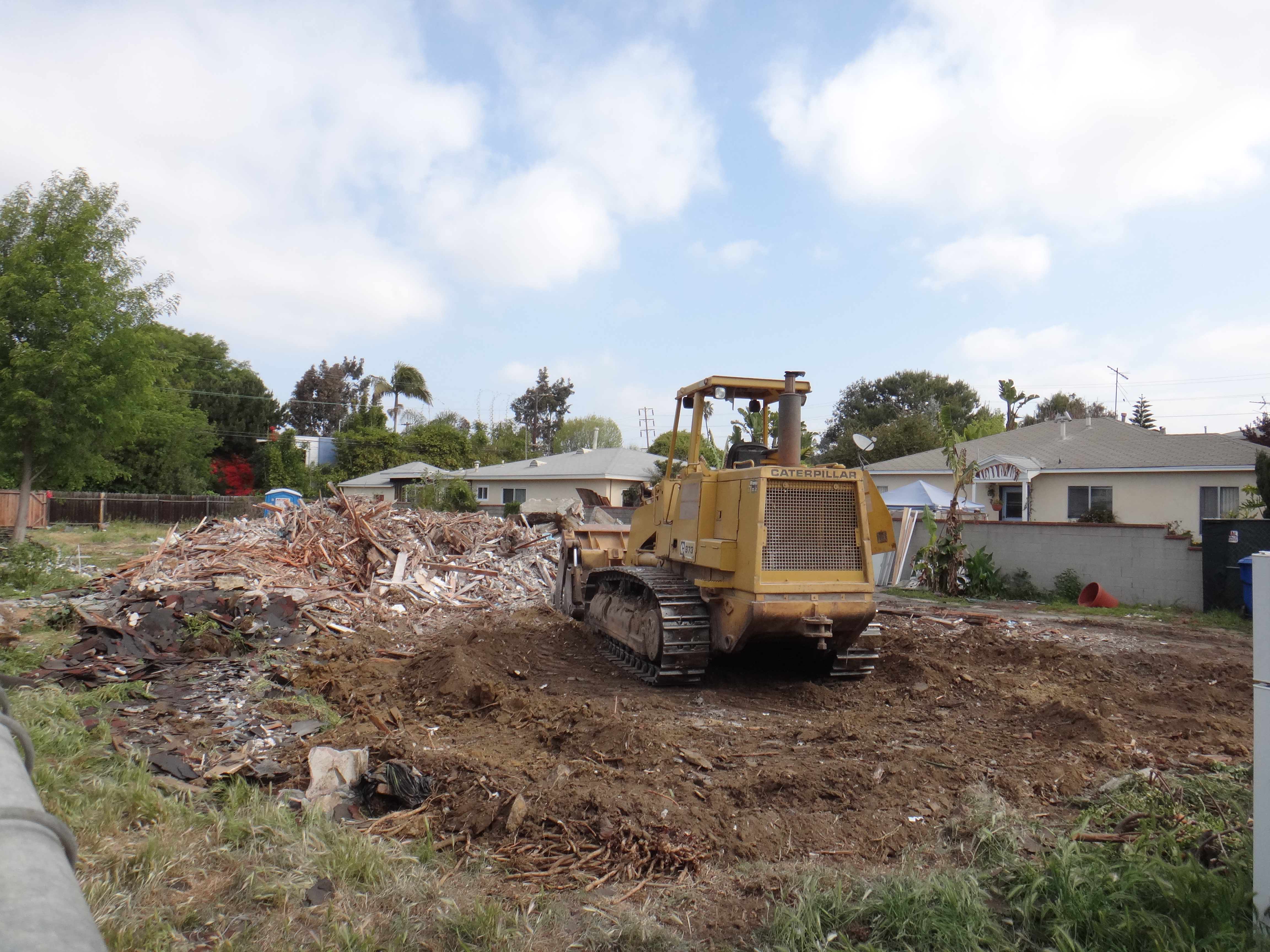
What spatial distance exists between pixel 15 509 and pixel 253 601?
2597cm

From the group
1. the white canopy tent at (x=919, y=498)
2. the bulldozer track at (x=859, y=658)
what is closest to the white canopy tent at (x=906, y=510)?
the white canopy tent at (x=919, y=498)

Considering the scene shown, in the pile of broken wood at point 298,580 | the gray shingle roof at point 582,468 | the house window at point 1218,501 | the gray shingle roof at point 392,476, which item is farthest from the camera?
the gray shingle roof at point 392,476

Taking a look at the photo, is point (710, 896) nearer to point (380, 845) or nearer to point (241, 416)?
point (380, 845)

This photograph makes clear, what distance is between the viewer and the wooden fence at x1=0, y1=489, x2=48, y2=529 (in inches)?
1173

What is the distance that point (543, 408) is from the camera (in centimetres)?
7781

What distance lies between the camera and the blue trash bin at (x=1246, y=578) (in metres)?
12.2

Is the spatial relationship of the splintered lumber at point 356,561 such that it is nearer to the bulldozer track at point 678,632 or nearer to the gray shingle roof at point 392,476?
the bulldozer track at point 678,632

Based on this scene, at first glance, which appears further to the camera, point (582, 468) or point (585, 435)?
point (585, 435)

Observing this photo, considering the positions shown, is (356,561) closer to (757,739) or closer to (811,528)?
(811,528)

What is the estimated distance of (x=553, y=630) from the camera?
39.3 ft

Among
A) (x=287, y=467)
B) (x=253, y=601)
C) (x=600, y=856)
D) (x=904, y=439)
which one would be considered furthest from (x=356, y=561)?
(x=904, y=439)

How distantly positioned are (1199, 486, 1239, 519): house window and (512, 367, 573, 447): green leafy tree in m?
59.3

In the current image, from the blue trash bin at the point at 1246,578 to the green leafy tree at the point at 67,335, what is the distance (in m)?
21.3

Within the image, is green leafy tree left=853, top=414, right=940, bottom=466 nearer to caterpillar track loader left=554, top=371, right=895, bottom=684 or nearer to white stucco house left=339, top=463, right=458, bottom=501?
white stucco house left=339, top=463, right=458, bottom=501
